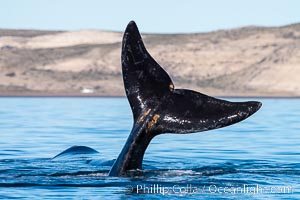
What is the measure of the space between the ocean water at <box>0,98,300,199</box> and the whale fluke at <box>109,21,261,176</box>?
546mm

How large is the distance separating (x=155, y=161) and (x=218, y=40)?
10691cm

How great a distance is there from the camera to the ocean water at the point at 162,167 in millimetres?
12742

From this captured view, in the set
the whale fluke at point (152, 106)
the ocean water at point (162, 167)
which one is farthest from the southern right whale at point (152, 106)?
the ocean water at point (162, 167)

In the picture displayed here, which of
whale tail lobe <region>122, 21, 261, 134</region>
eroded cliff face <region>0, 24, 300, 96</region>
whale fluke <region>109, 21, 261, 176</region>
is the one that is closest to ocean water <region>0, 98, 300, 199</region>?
whale fluke <region>109, 21, 261, 176</region>

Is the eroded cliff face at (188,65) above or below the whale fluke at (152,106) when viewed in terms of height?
above

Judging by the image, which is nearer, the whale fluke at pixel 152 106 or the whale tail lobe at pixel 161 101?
the whale tail lobe at pixel 161 101

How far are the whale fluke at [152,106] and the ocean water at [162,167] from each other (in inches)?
21.5

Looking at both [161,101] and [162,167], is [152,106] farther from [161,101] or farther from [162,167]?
[162,167]

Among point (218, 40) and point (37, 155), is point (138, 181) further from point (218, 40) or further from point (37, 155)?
point (218, 40)

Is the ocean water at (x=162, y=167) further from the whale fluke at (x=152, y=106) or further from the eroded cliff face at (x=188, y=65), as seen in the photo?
the eroded cliff face at (x=188, y=65)

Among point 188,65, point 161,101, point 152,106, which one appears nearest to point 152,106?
point 152,106

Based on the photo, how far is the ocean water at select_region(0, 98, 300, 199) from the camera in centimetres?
1274

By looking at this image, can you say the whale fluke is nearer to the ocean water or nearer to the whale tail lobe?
the whale tail lobe

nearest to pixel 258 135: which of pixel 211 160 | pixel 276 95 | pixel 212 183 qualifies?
pixel 211 160
